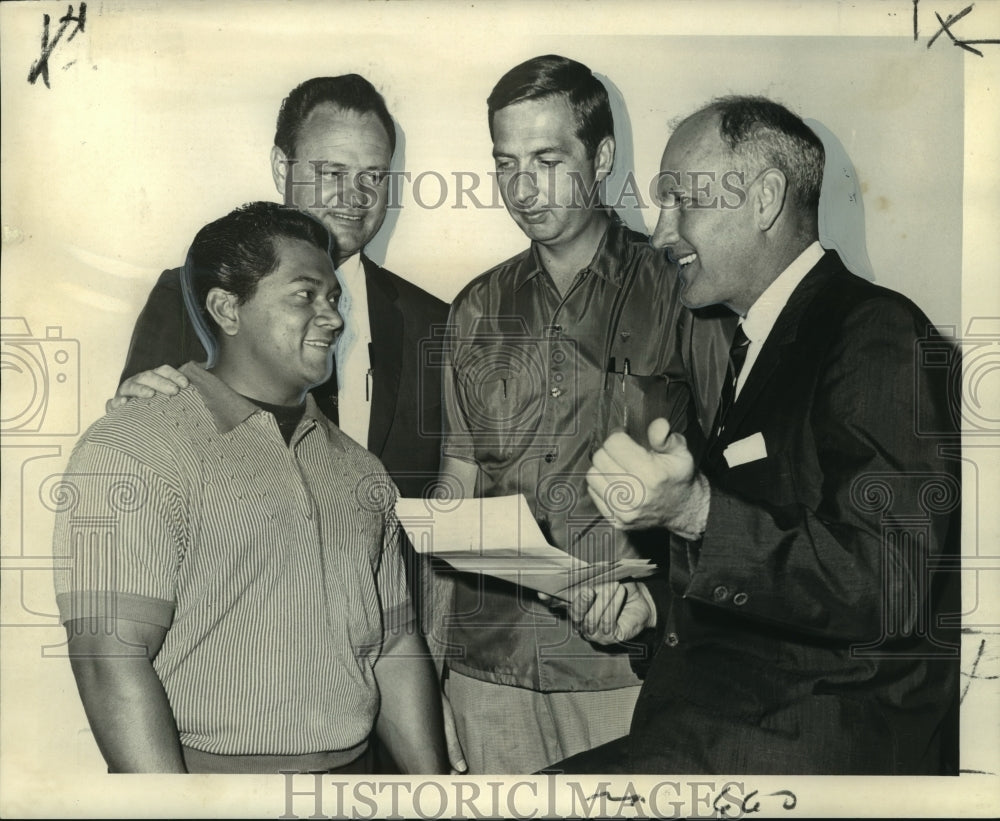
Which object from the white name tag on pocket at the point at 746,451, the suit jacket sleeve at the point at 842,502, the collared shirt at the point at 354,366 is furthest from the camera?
the collared shirt at the point at 354,366

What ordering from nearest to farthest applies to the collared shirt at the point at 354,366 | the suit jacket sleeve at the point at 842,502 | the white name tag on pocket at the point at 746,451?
the suit jacket sleeve at the point at 842,502, the white name tag on pocket at the point at 746,451, the collared shirt at the point at 354,366

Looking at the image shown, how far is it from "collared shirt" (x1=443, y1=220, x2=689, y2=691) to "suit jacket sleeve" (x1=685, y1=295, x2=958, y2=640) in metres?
0.23

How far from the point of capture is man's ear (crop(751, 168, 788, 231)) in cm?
248

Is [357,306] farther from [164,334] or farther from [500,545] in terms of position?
[500,545]

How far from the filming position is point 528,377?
2.50 meters

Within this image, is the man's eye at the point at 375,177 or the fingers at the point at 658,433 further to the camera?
the man's eye at the point at 375,177

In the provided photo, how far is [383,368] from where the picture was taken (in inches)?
99.3

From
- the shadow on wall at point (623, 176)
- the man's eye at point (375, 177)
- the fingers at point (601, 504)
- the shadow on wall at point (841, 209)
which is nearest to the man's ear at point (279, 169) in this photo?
the man's eye at point (375, 177)

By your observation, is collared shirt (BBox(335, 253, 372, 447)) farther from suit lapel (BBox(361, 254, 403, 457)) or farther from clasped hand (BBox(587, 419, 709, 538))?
clasped hand (BBox(587, 419, 709, 538))

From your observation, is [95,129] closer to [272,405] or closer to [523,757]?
[272,405]

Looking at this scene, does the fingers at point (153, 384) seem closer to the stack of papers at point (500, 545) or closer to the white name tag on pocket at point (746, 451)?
the stack of papers at point (500, 545)

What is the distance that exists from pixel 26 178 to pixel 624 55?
140cm

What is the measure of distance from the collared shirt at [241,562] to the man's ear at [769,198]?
102 centimetres

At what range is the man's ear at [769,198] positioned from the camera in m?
2.48
